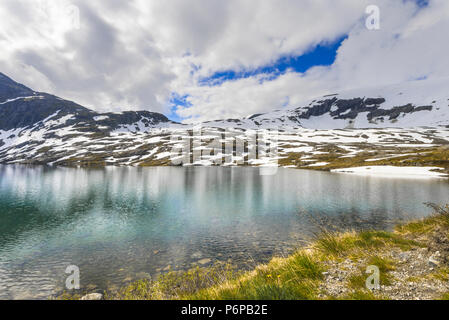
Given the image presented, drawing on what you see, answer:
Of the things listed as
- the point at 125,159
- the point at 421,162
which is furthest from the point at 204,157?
the point at 421,162

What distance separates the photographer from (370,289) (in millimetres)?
7051

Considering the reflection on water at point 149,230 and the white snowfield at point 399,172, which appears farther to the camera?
the white snowfield at point 399,172

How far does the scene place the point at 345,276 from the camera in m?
8.18

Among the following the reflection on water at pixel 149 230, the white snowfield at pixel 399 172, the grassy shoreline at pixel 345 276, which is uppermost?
the white snowfield at pixel 399 172

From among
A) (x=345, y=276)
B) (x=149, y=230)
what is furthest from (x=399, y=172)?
(x=345, y=276)

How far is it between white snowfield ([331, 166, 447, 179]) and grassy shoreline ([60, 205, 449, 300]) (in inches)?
3008

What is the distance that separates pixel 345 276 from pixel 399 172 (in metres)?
90.4

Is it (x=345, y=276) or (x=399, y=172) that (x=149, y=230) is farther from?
(x=399, y=172)

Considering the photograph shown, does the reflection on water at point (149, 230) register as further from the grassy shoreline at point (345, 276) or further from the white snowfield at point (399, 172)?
the white snowfield at point (399, 172)

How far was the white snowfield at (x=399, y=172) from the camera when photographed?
70125 millimetres

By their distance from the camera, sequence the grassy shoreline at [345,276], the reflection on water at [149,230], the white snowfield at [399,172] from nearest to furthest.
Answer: the grassy shoreline at [345,276] < the reflection on water at [149,230] < the white snowfield at [399,172]

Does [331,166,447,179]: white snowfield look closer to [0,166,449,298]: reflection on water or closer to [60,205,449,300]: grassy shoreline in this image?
[0,166,449,298]: reflection on water

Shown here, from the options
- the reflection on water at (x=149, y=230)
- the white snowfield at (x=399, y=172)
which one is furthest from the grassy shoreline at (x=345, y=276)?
the white snowfield at (x=399, y=172)

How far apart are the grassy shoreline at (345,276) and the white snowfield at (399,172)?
76.4 meters
